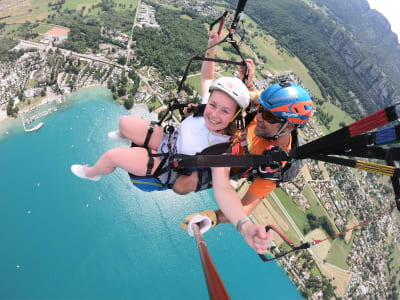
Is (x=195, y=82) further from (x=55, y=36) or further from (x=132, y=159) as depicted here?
(x=132, y=159)

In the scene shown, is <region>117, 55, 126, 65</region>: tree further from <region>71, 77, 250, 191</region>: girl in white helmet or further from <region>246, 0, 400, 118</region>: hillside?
<region>246, 0, 400, 118</region>: hillside

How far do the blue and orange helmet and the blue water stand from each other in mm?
12334

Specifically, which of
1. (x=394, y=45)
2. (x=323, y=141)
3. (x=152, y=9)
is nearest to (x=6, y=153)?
(x=323, y=141)

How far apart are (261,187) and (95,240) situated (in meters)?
13.0

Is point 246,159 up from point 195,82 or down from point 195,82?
up

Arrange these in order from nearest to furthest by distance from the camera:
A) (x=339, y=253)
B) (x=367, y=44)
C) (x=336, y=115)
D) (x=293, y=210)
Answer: (x=339, y=253), (x=293, y=210), (x=336, y=115), (x=367, y=44)

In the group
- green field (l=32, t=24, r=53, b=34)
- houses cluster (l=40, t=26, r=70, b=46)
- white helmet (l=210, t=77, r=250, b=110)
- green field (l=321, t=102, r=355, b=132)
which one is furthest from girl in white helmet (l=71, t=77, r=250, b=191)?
green field (l=321, t=102, r=355, b=132)

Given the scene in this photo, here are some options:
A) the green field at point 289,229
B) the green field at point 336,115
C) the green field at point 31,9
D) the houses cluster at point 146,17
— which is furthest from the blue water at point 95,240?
the green field at point 336,115

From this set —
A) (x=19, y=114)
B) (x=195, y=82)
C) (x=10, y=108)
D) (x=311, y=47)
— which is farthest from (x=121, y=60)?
(x=311, y=47)

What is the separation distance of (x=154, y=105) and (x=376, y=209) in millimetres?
21982

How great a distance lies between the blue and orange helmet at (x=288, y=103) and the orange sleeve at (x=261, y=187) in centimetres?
44

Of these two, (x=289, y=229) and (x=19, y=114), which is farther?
(x=19, y=114)

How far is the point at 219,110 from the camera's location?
1.41m

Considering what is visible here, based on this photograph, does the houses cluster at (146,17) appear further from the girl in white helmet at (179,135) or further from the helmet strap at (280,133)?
the helmet strap at (280,133)
